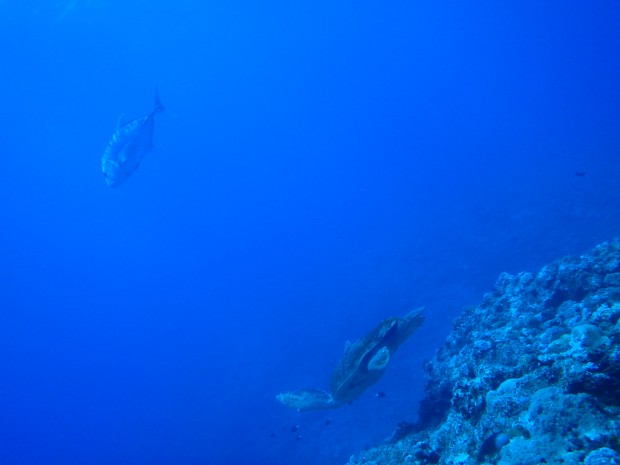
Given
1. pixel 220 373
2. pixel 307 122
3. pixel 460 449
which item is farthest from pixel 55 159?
pixel 460 449

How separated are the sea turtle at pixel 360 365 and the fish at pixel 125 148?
23.6ft

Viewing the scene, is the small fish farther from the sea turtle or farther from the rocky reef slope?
the sea turtle

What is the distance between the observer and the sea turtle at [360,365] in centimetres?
733

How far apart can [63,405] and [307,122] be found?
92.6 meters

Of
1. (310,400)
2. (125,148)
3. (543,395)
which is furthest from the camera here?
(125,148)

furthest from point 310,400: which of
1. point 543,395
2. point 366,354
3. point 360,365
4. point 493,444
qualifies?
point 543,395

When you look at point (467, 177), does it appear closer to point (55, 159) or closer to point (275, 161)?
point (275, 161)

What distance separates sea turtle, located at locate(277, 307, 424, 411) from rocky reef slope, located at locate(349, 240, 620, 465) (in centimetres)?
118

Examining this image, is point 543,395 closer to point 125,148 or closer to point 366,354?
point 366,354

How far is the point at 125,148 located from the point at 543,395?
10446 mm

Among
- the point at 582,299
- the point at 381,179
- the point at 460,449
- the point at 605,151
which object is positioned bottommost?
the point at 460,449

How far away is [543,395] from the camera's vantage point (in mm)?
4125

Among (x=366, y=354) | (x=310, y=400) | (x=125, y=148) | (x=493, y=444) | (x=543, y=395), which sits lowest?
(x=493, y=444)

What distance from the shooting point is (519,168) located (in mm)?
42625
